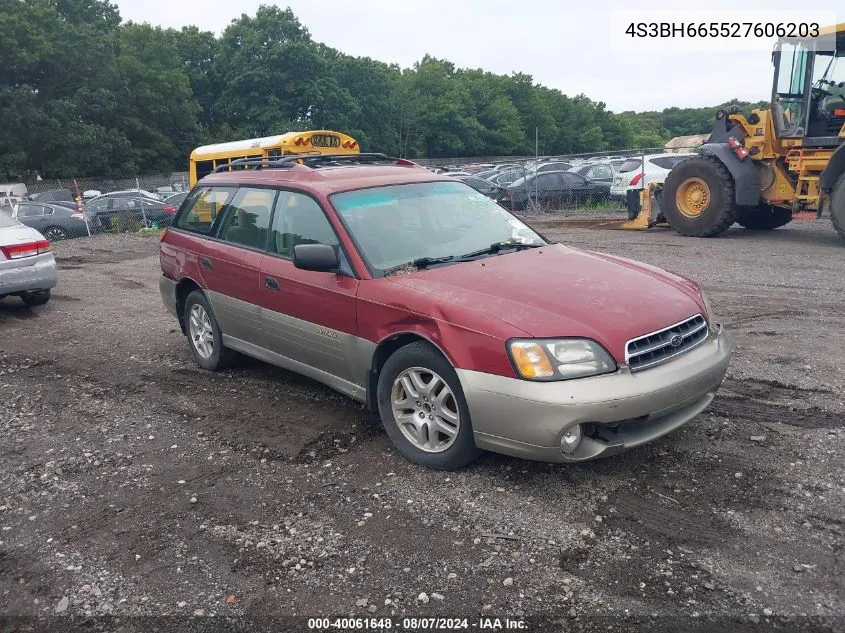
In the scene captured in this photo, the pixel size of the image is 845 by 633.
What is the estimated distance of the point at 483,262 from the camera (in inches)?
174

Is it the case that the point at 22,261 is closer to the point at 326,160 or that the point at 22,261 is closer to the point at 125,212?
the point at 326,160

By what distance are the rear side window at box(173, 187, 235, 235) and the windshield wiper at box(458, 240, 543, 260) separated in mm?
2282

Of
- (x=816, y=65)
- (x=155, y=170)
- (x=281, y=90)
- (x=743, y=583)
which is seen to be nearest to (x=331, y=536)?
(x=743, y=583)

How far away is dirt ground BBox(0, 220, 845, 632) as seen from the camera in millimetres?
2898

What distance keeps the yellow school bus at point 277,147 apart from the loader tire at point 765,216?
372 inches

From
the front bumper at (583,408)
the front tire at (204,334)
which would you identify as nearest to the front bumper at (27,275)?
the front tire at (204,334)

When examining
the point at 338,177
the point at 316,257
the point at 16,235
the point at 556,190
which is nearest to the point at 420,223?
the point at 338,177

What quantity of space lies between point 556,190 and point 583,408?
18.3 meters

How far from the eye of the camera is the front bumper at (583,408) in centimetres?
345

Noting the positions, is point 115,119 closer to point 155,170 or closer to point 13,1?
point 155,170

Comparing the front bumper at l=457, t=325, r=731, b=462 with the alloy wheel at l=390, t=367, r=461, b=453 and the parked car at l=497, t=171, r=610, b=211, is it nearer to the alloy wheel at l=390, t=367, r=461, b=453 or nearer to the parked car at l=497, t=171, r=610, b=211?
the alloy wheel at l=390, t=367, r=461, b=453

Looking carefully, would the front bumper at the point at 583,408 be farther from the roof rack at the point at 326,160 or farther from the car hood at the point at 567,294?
the roof rack at the point at 326,160

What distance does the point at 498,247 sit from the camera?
15.5ft

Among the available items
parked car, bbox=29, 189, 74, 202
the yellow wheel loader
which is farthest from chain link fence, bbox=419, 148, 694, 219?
parked car, bbox=29, 189, 74, 202
